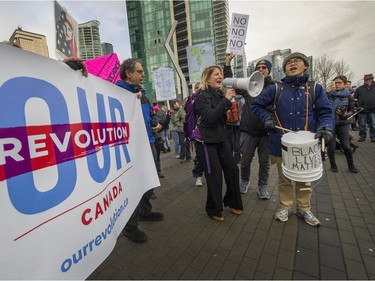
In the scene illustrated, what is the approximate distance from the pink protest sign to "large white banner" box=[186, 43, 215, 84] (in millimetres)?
5650

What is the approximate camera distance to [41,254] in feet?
3.44

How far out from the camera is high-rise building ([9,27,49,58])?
6.92ft

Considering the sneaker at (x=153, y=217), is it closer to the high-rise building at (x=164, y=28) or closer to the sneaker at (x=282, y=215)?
the sneaker at (x=282, y=215)

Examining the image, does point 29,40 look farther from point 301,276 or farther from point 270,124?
point 301,276

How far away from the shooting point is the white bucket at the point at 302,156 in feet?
7.77

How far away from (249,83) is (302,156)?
1.01m

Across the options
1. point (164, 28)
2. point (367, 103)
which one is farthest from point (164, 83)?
point (164, 28)

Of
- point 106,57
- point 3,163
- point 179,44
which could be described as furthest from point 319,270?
point 179,44

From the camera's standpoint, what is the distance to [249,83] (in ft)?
8.86

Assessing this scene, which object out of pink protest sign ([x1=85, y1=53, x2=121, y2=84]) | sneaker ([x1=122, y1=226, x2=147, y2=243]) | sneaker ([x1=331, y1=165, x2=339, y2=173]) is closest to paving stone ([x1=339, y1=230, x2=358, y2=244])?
sneaker ([x1=122, y1=226, x2=147, y2=243])

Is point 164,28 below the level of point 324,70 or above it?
above

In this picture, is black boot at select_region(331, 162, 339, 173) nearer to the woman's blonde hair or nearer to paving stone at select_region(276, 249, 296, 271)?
paving stone at select_region(276, 249, 296, 271)

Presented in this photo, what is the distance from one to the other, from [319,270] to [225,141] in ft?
5.51

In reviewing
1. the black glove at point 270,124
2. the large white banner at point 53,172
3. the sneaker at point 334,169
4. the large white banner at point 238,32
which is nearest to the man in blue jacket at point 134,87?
the large white banner at point 53,172
